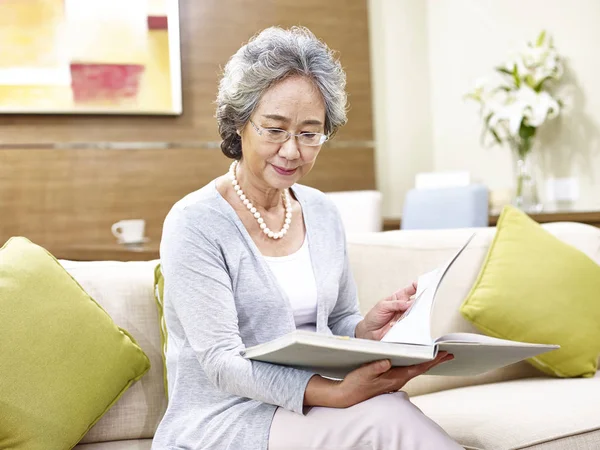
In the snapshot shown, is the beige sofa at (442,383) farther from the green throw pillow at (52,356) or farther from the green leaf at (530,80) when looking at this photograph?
the green leaf at (530,80)

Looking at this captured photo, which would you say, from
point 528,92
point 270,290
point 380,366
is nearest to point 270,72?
point 270,290

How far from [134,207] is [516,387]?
237 cm

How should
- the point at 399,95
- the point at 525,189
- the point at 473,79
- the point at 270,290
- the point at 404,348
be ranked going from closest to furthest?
the point at 404,348, the point at 270,290, the point at 525,189, the point at 473,79, the point at 399,95

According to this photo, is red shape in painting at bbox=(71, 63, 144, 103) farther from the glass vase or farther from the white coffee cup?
the glass vase

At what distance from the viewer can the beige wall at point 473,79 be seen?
3830 mm

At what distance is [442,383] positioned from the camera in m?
2.29

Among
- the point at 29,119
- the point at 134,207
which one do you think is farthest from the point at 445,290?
the point at 29,119

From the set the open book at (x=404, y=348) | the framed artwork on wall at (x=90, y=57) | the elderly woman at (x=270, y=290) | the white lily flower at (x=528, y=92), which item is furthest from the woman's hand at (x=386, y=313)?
the framed artwork on wall at (x=90, y=57)

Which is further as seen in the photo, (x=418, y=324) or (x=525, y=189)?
(x=525, y=189)

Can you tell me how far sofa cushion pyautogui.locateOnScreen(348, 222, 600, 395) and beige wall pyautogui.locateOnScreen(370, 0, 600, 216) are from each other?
160 cm

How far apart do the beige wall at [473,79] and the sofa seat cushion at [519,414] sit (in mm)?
1866

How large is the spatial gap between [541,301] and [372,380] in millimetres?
1024

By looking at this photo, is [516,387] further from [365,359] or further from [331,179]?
[331,179]

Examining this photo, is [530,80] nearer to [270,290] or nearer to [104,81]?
[104,81]
